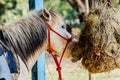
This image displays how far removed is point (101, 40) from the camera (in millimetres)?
3965

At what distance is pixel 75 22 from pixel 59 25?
13.1 meters

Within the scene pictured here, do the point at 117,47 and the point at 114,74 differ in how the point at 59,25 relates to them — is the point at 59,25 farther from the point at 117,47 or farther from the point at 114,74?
the point at 114,74

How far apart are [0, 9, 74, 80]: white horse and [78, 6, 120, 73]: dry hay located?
230mm

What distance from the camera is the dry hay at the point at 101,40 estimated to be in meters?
3.96

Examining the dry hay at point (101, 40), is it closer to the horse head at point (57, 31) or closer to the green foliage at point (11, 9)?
the horse head at point (57, 31)

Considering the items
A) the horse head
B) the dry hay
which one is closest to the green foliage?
the horse head

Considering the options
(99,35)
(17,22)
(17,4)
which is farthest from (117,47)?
(17,4)

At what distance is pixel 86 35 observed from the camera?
405 cm

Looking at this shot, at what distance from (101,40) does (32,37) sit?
618 mm

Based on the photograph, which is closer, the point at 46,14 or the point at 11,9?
the point at 46,14

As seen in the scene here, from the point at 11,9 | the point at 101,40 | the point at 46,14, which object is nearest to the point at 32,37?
the point at 46,14

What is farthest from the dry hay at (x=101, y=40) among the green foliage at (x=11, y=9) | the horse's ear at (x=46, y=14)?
the green foliage at (x=11, y=9)

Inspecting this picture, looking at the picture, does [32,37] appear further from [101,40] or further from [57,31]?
A: [101,40]

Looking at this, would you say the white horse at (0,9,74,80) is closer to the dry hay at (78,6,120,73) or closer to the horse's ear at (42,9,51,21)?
the horse's ear at (42,9,51,21)
